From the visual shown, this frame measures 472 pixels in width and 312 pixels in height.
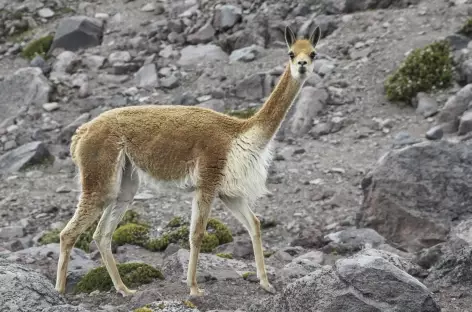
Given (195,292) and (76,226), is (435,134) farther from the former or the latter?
(76,226)

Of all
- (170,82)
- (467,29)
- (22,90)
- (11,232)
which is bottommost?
(11,232)

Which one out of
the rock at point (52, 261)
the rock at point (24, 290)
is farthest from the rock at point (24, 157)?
the rock at point (24, 290)

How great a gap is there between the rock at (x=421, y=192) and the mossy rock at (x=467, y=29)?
29.1 ft

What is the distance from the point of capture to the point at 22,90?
28.0 meters

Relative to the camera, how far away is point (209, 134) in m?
12.8

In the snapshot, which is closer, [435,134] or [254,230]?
[254,230]

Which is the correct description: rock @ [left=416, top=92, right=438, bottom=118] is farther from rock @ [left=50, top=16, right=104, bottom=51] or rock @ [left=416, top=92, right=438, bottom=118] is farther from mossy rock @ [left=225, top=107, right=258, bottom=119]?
rock @ [left=50, top=16, right=104, bottom=51]

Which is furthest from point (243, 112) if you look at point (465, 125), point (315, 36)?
point (315, 36)

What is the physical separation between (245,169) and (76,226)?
2.74 m

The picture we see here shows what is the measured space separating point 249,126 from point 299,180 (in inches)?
324

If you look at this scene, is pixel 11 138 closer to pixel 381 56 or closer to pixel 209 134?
pixel 381 56

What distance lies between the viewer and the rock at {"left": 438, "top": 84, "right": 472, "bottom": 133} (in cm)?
2133

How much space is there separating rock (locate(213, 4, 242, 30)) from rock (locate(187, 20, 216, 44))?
10.0 inches

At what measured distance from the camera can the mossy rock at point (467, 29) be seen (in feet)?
82.1
